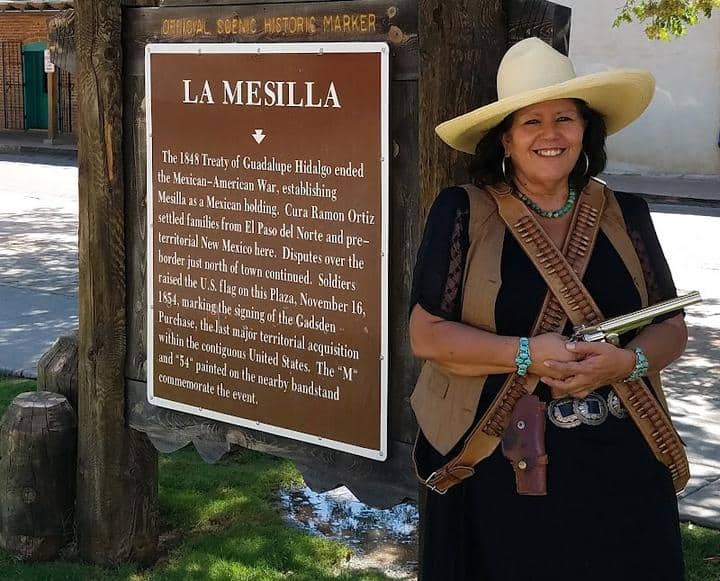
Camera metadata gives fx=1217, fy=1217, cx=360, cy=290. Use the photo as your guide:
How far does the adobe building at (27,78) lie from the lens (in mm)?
31077

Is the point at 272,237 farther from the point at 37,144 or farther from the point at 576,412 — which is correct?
the point at 37,144

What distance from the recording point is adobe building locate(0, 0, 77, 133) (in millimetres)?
31077

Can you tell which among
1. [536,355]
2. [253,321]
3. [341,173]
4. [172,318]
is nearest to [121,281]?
[172,318]

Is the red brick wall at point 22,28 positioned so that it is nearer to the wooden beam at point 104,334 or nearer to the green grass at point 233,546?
the green grass at point 233,546

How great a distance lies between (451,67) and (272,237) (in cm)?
87

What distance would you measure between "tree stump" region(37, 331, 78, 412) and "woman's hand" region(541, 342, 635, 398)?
267cm

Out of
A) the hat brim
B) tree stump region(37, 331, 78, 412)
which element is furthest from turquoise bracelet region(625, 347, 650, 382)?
tree stump region(37, 331, 78, 412)

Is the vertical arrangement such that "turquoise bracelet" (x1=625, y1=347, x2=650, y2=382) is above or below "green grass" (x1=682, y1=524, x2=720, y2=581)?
above

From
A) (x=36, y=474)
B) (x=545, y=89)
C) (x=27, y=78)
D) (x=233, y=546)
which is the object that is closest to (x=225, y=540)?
(x=233, y=546)

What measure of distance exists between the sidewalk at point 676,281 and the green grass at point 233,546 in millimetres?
1453

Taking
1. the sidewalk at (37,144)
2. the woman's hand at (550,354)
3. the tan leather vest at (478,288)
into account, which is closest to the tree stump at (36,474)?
the tan leather vest at (478,288)

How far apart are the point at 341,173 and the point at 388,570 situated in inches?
69.1

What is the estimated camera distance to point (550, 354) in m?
2.79

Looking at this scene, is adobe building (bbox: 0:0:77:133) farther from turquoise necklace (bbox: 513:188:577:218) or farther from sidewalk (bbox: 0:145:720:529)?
turquoise necklace (bbox: 513:188:577:218)
